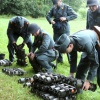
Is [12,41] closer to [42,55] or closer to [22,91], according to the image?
[42,55]

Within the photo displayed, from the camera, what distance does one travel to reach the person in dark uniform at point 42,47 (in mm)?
8164

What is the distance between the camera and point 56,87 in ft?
20.9

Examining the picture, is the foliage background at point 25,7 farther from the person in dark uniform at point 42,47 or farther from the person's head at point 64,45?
the person's head at point 64,45

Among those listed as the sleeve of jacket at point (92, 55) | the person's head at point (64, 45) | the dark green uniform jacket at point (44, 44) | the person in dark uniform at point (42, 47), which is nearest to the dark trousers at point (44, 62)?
the person in dark uniform at point (42, 47)

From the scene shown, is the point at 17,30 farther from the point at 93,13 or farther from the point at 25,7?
the point at 25,7

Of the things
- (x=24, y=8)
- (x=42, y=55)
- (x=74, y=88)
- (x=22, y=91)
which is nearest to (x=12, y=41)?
(x=42, y=55)

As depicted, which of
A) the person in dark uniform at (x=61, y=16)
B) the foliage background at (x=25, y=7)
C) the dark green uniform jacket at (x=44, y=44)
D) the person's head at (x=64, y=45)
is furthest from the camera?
the foliage background at (x=25, y=7)

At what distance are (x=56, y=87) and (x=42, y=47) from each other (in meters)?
2.18

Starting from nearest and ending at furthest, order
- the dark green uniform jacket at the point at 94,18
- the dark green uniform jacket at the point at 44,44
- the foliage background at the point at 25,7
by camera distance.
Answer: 1. the dark green uniform jacket at the point at 44,44
2. the dark green uniform jacket at the point at 94,18
3. the foliage background at the point at 25,7

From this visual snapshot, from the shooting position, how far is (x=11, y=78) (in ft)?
26.6

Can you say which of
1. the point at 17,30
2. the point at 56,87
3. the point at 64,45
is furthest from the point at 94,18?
the point at 64,45

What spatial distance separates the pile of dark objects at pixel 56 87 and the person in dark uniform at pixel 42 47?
5.27 ft

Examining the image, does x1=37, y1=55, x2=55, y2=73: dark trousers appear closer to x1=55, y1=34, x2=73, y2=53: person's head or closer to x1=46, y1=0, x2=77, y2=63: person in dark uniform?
x1=46, y1=0, x2=77, y2=63: person in dark uniform

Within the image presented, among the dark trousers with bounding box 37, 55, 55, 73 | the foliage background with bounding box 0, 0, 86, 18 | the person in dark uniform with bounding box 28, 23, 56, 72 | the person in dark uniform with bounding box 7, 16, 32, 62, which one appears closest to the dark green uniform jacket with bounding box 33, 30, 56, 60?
the person in dark uniform with bounding box 28, 23, 56, 72
